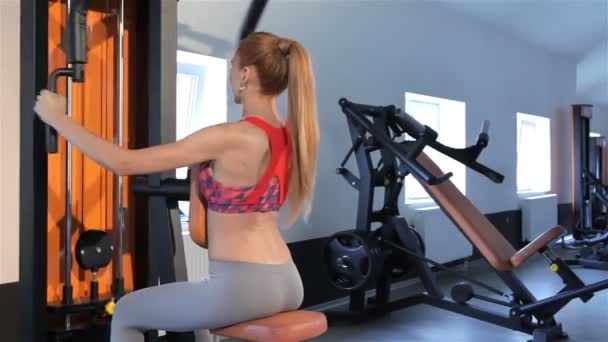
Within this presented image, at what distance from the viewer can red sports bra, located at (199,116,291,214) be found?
1353 mm

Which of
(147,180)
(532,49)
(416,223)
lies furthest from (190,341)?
(532,49)

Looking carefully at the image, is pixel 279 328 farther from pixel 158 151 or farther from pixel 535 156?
pixel 535 156

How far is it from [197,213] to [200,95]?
2.19 m

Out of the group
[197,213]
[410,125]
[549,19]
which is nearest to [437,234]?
[410,125]

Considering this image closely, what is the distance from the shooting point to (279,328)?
4.43ft

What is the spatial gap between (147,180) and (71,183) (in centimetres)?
22

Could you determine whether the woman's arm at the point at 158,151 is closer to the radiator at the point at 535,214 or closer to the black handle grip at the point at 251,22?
the black handle grip at the point at 251,22

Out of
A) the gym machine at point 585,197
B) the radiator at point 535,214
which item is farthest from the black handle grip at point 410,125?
the radiator at point 535,214

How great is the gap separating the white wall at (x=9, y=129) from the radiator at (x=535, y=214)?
5763 millimetres

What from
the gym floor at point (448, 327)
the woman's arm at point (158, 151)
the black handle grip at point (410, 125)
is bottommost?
the gym floor at point (448, 327)

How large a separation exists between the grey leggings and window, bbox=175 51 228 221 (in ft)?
6.85

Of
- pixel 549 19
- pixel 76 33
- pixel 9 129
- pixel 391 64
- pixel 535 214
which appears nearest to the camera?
pixel 76 33

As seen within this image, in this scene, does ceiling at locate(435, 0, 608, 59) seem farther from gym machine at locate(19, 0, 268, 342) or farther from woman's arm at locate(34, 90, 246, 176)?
woman's arm at locate(34, 90, 246, 176)

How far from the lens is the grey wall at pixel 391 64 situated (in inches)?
148
